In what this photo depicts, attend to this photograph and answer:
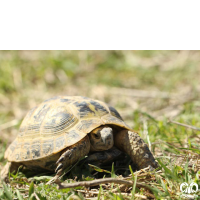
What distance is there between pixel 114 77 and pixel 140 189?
5995mm

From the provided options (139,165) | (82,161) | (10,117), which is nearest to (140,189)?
(139,165)

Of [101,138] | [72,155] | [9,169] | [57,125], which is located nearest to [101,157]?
[101,138]

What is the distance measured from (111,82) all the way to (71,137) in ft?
16.5

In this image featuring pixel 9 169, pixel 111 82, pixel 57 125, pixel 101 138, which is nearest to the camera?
pixel 101 138

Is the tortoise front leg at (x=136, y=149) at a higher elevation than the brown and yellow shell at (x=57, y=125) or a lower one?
lower

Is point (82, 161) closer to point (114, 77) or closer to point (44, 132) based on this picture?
point (44, 132)

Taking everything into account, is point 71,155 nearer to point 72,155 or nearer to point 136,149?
point 72,155

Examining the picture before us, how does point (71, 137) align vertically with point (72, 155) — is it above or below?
above

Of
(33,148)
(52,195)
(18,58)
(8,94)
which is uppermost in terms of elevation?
(18,58)

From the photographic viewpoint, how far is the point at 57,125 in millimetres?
3068

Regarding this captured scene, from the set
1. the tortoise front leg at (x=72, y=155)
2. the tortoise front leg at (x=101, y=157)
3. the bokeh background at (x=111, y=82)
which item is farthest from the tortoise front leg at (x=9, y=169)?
the tortoise front leg at (x=101, y=157)

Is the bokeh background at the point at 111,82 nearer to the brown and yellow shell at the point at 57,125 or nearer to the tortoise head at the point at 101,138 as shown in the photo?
the brown and yellow shell at the point at 57,125

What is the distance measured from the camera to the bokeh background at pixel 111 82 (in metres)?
5.60

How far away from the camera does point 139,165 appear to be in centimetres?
290
